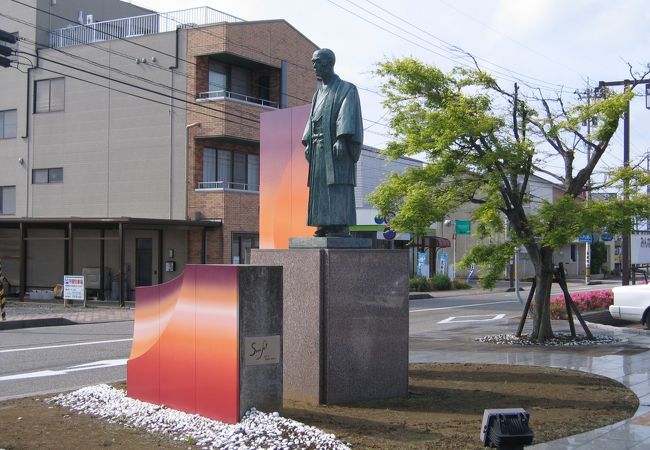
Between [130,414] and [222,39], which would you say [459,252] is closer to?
[222,39]

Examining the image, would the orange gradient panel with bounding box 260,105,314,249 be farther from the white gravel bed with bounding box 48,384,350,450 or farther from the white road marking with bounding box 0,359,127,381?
the white gravel bed with bounding box 48,384,350,450

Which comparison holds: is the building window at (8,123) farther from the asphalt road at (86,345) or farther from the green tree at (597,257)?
the green tree at (597,257)

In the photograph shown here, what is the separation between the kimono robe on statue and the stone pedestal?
559 mm

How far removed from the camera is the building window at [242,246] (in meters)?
30.5

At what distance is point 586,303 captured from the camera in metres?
21.1

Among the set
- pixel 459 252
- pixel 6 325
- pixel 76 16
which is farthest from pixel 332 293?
pixel 459 252

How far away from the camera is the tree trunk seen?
1407 centimetres

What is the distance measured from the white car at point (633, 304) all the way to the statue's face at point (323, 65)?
37.8 feet

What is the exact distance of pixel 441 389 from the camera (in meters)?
9.17

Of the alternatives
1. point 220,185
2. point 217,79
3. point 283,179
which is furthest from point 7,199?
point 283,179

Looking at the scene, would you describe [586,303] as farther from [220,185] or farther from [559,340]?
[220,185]

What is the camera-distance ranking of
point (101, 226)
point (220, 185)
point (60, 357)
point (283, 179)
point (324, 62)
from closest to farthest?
point (324, 62) → point (283, 179) → point (60, 357) → point (101, 226) → point (220, 185)

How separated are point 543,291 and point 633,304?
454 centimetres

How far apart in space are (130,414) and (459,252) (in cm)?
4626
